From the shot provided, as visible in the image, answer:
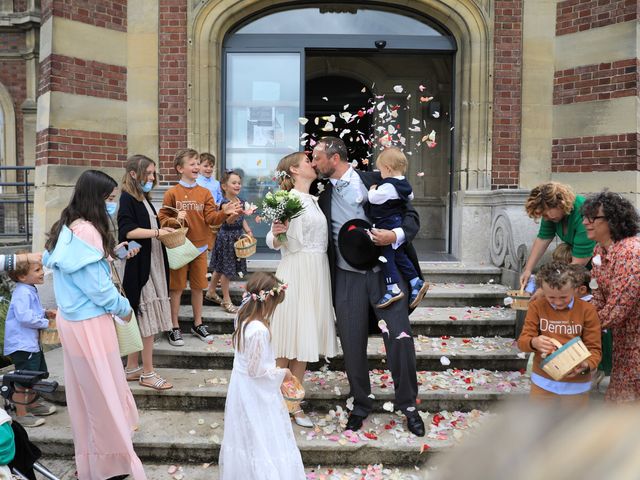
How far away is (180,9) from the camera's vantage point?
25.2 feet

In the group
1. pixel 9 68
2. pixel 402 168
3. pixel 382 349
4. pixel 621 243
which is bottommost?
pixel 382 349

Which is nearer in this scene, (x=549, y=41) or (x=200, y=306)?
(x=200, y=306)

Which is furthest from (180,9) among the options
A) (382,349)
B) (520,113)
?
(382,349)

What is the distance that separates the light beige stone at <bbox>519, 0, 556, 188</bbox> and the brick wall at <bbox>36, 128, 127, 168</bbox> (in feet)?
18.0

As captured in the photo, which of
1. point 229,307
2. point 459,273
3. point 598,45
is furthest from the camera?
point 598,45

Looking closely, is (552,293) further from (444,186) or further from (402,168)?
(444,186)

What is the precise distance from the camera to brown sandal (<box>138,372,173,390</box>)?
4.58m

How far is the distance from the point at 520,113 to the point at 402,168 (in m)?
4.39

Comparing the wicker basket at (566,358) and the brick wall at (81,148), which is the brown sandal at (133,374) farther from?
the brick wall at (81,148)

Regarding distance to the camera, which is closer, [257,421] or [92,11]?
[257,421]

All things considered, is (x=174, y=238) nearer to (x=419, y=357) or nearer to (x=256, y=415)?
(x=256, y=415)

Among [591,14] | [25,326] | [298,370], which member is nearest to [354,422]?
[298,370]

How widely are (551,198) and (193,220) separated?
3174mm

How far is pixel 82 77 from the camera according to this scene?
7309mm
